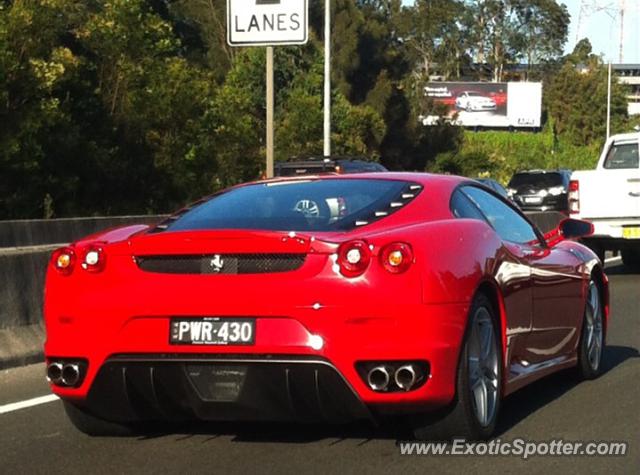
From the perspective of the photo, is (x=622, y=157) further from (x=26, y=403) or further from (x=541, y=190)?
(x=541, y=190)

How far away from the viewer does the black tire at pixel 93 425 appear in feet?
21.8

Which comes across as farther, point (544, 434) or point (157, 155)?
point (157, 155)

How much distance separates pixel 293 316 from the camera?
577 centimetres

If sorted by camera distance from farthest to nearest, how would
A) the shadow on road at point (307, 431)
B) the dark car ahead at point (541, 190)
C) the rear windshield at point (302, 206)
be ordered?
the dark car ahead at point (541, 190)
the shadow on road at point (307, 431)
the rear windshield at point (302, 206)

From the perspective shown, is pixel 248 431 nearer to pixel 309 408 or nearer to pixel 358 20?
pixel 309 408

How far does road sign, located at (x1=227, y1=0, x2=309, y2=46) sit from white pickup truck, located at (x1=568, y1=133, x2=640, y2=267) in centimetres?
453

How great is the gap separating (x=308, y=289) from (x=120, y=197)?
91.7ft

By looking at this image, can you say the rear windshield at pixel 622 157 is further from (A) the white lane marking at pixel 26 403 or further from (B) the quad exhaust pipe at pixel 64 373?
Result: (B) the quad exhaust pipe at pixel 64 373

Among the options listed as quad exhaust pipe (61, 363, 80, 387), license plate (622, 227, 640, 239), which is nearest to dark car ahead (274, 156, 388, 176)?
license plate (622, 227, 640, 239)

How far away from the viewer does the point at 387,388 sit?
18.9 ft

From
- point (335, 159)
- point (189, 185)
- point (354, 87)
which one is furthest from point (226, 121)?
point (354, 87)

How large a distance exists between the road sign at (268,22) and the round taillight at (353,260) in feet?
33.6

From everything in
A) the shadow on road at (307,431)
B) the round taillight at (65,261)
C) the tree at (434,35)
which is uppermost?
the tree at (434,35)

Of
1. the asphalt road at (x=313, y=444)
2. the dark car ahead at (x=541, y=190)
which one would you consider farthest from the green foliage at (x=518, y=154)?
the asphalt road at (x=313, y=444)
